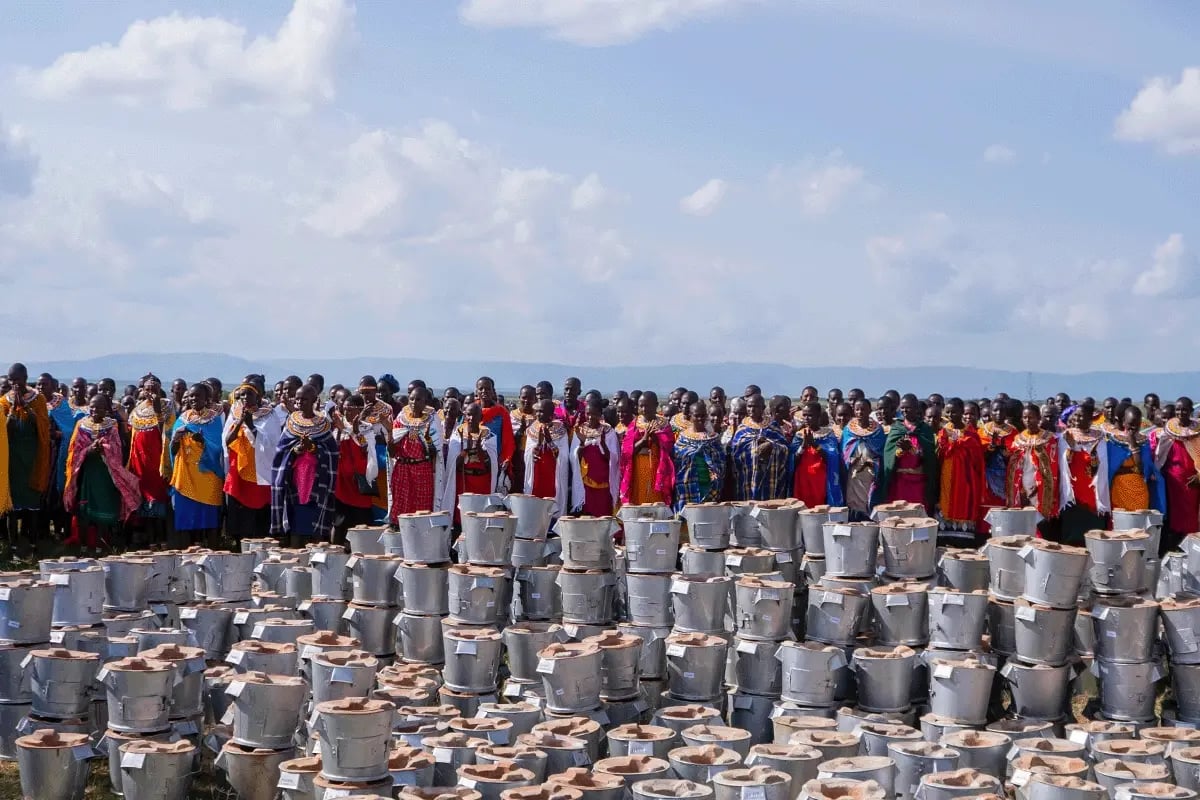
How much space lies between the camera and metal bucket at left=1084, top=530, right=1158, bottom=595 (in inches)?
343

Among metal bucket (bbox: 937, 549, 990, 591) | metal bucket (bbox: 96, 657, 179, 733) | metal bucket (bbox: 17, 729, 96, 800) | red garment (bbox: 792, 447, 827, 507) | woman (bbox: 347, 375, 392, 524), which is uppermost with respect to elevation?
woman (bbox: 347, 375, 392, 524)

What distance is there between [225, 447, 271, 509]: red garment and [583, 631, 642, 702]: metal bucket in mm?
6452

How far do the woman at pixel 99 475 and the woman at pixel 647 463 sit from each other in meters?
5.56

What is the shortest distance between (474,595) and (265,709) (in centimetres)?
201

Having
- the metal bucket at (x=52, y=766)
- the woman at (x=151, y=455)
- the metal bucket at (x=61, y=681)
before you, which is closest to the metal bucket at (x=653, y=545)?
the metal bucket at (x=61, y=681)

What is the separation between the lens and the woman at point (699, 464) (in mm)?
12711

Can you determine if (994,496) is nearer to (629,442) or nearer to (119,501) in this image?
(629,442)

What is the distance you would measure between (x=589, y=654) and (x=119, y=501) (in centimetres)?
839

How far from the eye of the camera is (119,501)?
14242 millimetres

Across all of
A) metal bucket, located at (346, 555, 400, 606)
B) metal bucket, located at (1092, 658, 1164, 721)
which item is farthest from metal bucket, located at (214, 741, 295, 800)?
metal bucket, located at (1092, 658, 1164, 721)

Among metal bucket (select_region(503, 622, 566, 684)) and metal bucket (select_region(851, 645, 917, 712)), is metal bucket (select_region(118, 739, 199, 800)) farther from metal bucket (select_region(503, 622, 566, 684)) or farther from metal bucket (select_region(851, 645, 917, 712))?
metal bucket (select_region(851, 645, 917, 712))

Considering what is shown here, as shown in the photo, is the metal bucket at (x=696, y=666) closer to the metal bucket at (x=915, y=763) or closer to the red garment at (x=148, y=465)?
the metal bucket at (x=915, y=763)

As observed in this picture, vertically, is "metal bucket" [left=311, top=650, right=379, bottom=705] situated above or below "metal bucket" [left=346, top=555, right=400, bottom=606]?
below

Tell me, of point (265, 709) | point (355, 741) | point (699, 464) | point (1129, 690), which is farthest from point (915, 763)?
point (699, 464)
